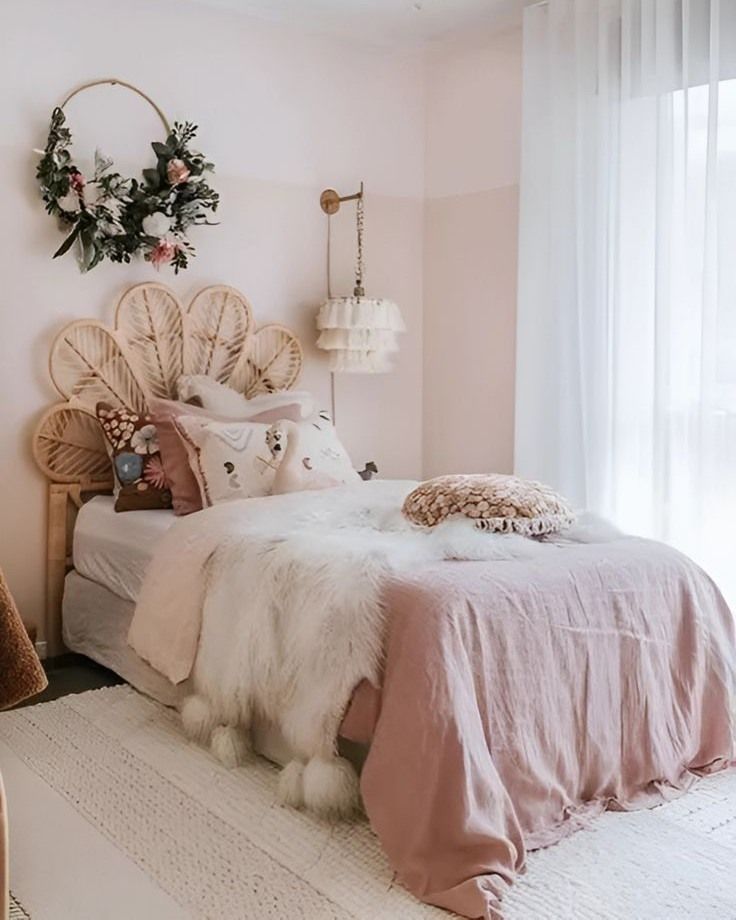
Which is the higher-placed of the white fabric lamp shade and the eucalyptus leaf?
the eucalyptus leaf

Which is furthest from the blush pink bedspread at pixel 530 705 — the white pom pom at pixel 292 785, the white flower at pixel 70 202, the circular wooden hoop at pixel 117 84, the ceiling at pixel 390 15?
the ceiling at pixel 390 15

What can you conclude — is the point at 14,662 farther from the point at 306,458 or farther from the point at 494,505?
the point at 306,458

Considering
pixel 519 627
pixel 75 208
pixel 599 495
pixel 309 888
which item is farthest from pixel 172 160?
pixel 309 888

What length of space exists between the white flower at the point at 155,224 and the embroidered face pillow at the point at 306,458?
2.81 feet

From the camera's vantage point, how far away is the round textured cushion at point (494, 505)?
267 cm

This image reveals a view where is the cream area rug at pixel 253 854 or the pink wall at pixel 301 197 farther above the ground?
the pink wall at pixel 301 197

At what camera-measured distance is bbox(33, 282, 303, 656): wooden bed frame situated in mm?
3584

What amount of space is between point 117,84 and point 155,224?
541mm

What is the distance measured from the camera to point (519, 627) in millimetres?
2312

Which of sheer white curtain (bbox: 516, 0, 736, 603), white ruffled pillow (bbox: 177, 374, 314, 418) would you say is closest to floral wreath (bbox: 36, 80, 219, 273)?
white ruffled pillow (bbox: 177, 374, 314, 418)

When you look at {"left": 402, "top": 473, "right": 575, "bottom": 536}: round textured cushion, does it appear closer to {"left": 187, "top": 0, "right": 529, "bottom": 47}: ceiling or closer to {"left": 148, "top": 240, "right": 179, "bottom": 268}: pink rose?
{"left": 148, "top": 240, "right": 179, "bottom": 268}: pink rose

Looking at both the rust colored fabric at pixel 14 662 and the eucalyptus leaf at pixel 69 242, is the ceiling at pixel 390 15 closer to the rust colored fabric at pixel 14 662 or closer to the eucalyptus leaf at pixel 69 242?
the eucalyptus leaf at pixel 69 242

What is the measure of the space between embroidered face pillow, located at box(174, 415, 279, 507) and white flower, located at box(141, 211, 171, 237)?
715 mm

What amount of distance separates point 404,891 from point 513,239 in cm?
288
